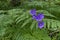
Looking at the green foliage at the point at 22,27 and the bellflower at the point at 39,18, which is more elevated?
the bellflower at the point at 39,18

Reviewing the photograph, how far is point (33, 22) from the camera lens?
6.29 ft

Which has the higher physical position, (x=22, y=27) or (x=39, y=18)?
(x=39, y=18)

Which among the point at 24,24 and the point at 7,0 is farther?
the point at 7,0

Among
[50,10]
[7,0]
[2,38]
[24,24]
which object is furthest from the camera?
[7,0]

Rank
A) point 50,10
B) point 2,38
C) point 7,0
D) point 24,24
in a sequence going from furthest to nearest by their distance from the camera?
point 7,0 < point 50,10 < point 2,38 < point 24,24

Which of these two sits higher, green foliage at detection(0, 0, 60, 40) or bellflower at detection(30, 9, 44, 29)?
bellflower at detection(30, 9, 44, 29)

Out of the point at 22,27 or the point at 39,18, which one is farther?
the point at 22,27

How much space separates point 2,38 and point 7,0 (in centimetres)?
105

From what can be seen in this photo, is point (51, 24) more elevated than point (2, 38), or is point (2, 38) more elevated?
point (51, 24)

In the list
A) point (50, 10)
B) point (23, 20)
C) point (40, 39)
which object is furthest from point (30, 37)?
point (50, 10)

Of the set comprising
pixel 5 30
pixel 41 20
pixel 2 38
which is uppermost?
pixel 41 20

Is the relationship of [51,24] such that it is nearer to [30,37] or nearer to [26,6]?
[30,37]

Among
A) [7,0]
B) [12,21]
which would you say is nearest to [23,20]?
[12,21]

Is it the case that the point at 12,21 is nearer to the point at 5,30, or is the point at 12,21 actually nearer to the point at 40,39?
the point at 5,30
